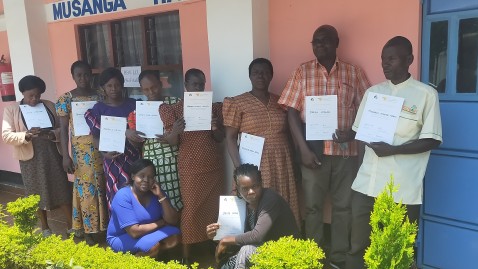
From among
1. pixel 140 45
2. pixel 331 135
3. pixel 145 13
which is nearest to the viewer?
pixel 331 135

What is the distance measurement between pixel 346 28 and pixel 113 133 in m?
2.20

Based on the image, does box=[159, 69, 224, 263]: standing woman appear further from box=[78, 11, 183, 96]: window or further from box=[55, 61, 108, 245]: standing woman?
box=[78, 11, 183, 96]: window

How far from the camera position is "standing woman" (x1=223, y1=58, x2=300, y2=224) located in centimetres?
332

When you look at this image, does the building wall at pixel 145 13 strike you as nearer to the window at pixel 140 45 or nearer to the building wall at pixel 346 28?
the window at pixel 140 45

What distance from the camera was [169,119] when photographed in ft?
11.4

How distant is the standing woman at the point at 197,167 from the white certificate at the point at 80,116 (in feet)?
3.10

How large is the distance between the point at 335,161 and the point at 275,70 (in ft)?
3.90

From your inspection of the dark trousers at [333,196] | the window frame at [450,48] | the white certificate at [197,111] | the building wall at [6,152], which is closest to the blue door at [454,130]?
the window frame at [450,48]

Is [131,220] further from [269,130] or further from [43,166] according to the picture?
[43,166]

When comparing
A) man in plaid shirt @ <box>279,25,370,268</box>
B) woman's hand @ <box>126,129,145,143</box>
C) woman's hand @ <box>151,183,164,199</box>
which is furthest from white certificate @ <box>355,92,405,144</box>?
woman's hand @ <box>126,129,145,143</box>

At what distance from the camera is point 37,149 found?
Result: 14.2ft

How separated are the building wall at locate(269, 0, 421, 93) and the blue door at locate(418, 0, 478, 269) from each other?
132 mm

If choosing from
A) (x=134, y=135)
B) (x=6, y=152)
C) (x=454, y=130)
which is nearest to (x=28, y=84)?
(x=134, y=135)

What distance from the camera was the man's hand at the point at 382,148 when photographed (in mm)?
2584
